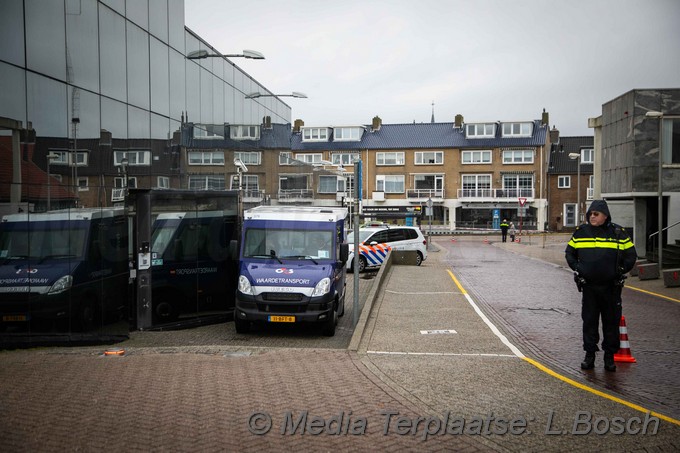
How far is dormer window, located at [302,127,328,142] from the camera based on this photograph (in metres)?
71.5

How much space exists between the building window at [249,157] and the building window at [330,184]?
6.00 meters

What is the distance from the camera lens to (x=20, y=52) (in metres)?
9.94

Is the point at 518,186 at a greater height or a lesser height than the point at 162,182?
greater

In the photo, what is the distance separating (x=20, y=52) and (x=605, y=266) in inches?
366

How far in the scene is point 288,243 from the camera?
42.7 ft

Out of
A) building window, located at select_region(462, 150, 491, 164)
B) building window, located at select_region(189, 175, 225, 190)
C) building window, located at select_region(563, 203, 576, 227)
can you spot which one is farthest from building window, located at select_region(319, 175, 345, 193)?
building window, located at select_region(563, 203, 576, 227)

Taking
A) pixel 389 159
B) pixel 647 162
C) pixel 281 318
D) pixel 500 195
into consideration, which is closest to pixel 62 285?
pixel 281 318

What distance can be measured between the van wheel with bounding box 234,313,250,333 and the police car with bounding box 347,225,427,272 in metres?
11.8

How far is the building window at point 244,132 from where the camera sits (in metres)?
19.3

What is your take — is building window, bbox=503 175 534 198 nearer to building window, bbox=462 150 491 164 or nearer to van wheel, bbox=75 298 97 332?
building window, bbox=462 150 491 164

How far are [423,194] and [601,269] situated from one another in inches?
2368

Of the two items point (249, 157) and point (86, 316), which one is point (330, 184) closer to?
point (249, 157)

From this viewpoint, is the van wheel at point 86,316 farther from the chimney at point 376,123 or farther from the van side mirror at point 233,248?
the chimney at point 376,123

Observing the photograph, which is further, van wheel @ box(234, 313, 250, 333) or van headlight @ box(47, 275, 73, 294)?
van wheel @ box(234, 313, 250, 333)
